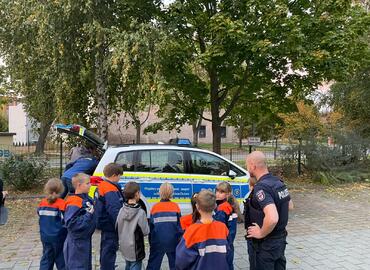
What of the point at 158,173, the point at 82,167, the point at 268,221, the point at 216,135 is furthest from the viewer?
the point at 216,135

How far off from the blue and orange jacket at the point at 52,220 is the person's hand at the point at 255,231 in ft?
7.51

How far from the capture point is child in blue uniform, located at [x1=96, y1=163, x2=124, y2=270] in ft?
15.8

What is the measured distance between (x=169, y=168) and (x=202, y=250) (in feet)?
15.0

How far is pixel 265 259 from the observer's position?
3848 mm

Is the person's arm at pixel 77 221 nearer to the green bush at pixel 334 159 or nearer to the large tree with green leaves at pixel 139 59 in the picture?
the large tree with green leaves at pixel 139 59

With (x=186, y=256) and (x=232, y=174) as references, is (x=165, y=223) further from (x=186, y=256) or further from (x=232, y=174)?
(x=232, y=174)

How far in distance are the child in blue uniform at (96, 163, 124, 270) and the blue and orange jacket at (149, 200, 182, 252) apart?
0.48 meters

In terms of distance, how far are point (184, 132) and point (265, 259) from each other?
161 feet

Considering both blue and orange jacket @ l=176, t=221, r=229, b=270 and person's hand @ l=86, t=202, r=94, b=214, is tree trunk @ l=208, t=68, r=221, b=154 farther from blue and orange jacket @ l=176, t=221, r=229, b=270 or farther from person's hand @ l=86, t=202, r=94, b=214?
blue and orange jacket @ l=176, t=221, r=229, b=270

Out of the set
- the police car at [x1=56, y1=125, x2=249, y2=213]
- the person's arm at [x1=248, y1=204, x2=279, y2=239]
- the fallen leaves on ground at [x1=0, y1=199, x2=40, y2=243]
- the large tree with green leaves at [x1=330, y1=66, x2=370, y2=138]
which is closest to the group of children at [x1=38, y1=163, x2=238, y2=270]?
the person's arm at [x1=248, y1=204, x2=279, y2=239]

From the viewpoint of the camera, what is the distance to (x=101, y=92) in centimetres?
1140

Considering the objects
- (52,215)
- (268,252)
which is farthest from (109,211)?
(268,252)

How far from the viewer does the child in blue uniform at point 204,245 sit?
3.24 m

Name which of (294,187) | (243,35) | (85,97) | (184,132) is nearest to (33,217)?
(85,97)
